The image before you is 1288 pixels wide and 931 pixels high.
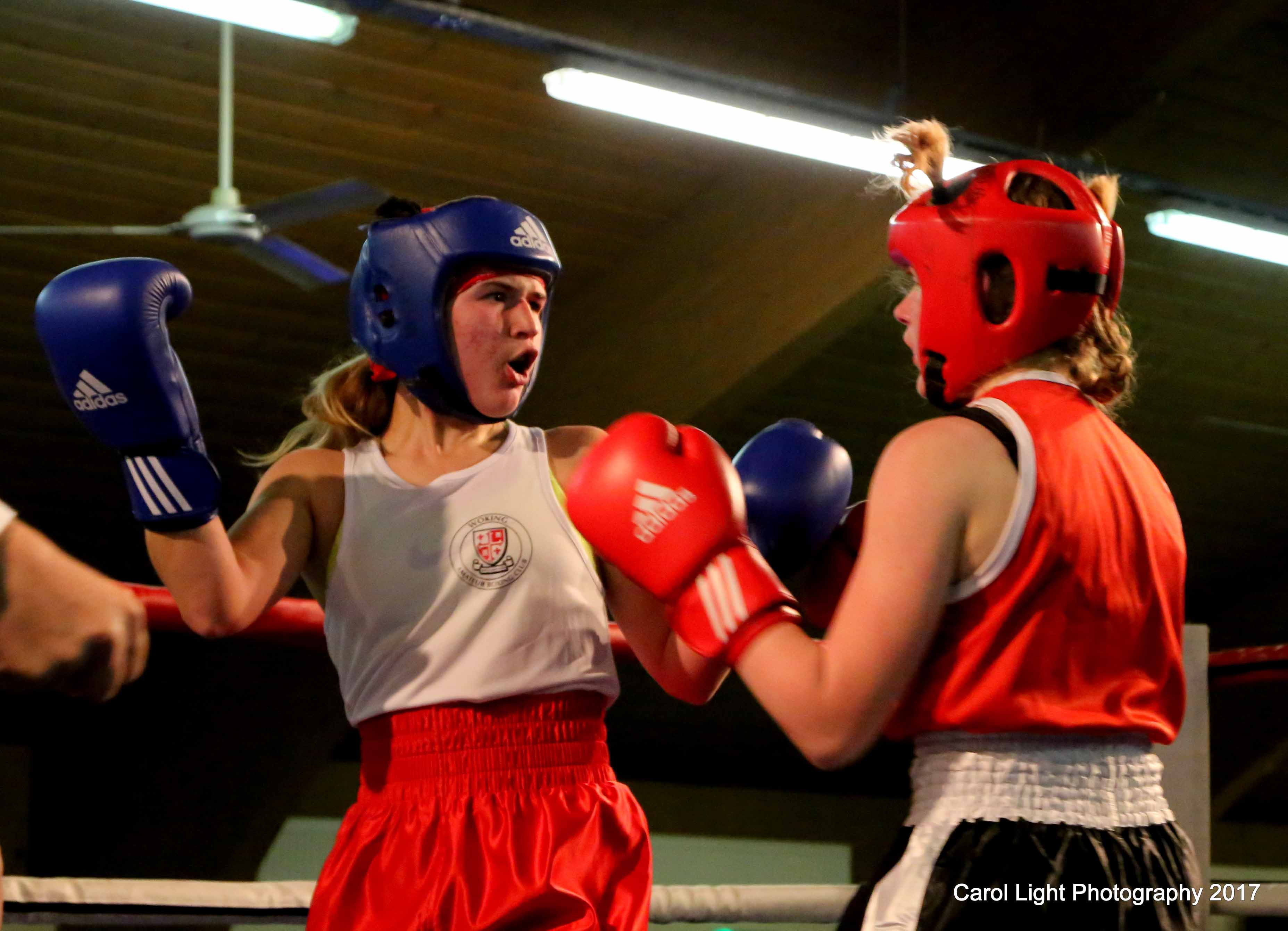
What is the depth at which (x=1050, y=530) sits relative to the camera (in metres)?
1.35

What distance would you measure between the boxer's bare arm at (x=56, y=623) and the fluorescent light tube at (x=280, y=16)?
3.45 m

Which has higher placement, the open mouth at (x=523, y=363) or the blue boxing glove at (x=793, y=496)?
the open mouth at (x=523, y=363)

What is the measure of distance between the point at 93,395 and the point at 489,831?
0.64 m

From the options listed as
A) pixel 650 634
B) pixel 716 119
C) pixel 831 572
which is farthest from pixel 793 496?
pixel 716 119

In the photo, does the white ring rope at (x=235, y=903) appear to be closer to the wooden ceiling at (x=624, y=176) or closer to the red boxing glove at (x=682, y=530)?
the red boxing glove at (x=682, y=530)

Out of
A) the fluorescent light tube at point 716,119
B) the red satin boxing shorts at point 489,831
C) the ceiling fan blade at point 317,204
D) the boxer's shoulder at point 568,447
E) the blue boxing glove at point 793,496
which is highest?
the fluorescent light tube at point 716,119

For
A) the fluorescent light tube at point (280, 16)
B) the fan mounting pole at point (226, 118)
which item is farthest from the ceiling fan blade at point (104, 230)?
the fluorescent light tube at point (280, 16)

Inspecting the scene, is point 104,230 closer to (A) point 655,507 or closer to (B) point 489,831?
(B) point 489,831

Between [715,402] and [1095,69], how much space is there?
2149 millimetres

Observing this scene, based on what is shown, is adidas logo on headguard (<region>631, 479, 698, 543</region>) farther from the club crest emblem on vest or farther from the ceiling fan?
the ceiling fan

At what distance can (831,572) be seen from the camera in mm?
1833

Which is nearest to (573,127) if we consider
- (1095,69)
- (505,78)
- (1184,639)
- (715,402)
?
(505,78)

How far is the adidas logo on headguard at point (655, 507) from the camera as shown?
1492 mm

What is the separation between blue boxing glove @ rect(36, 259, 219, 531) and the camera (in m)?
1.53
